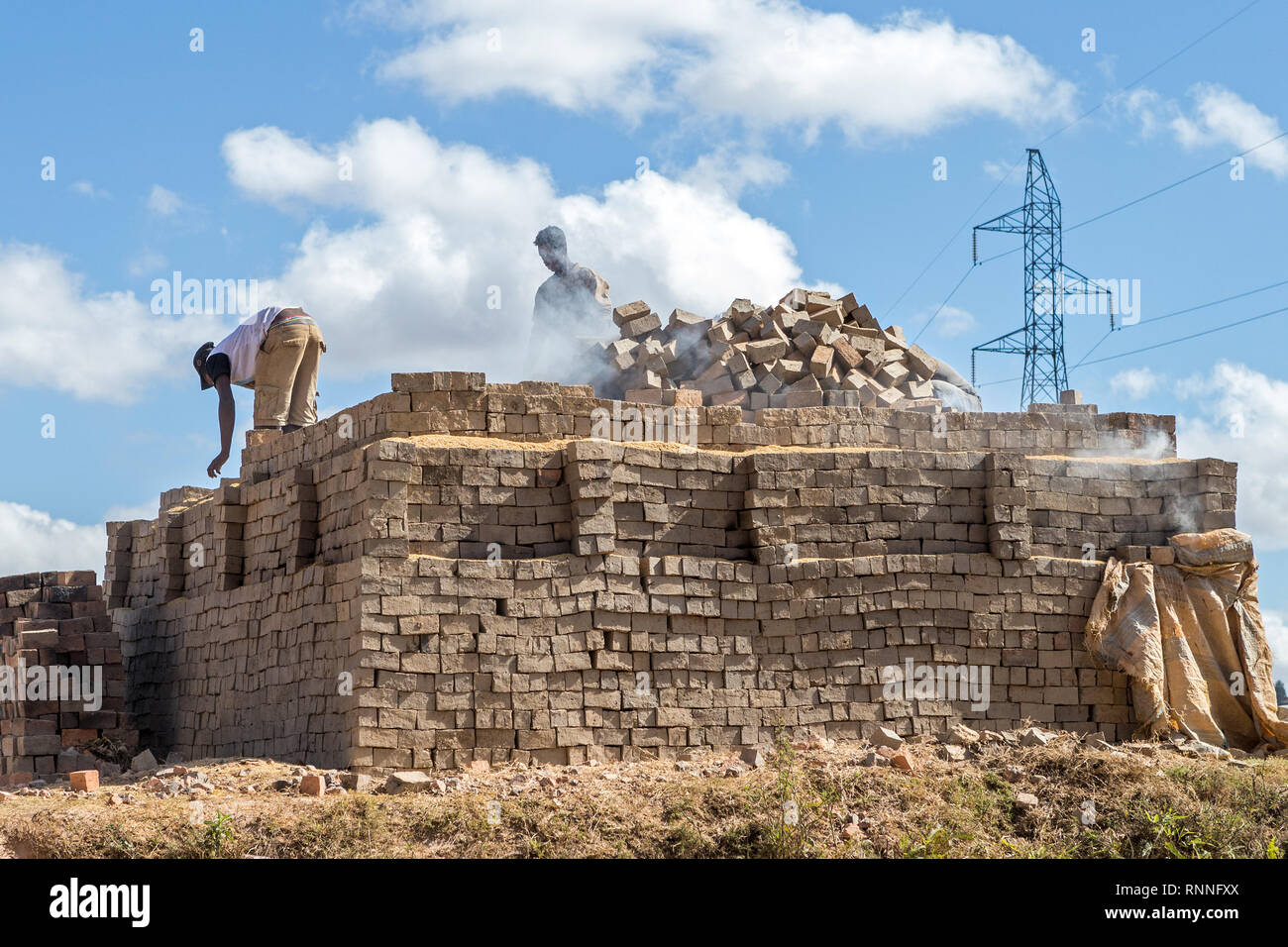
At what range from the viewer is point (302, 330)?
656 inches

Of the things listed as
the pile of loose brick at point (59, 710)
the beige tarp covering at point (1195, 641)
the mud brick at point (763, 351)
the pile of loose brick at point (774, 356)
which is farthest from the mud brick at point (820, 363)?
the pile of loose brick at point (59, 710)

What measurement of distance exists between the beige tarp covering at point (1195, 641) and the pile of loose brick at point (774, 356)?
3.51 m

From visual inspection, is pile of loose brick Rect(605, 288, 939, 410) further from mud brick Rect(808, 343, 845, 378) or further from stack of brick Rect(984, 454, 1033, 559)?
stack of brick Rect(984, 454, 1033, 559)

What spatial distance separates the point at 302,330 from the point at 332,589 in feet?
12.8

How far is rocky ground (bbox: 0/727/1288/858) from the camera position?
11.6m

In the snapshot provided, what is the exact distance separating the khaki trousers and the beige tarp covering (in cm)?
813

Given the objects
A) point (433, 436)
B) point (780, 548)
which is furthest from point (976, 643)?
point (433, 436)

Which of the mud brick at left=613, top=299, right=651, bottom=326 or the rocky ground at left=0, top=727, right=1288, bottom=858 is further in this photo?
the mud brick at left=613, top=299, right=651, bottom=326

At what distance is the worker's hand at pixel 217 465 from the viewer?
17484 millimetres

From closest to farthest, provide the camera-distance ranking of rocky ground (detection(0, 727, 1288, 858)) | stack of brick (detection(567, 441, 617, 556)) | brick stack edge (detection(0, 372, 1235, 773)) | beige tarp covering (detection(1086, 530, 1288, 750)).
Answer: rocky ground (detection(0, 727, 1288, 858)) → brick stack edge (detection(0, 372, 1235, 773)) → stack of brick (detection(567, 441, 617, 556)) → beige tarp covering (detection(1086, 530, 1288, 750))

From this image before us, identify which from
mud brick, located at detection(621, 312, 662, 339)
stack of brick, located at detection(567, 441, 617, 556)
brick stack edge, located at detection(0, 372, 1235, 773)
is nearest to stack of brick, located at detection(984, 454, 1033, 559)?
brick stack edge, located at detection(0, 372, 1235, 773)

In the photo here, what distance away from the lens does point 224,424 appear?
17562 millimetres

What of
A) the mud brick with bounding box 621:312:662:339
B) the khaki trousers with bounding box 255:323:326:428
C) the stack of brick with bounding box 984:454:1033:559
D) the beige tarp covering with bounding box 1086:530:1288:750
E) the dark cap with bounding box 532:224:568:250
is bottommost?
the beige tarp covering with bounding box 1086:530:1288:750

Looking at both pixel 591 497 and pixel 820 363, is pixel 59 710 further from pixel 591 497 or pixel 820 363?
pixel 820 363
